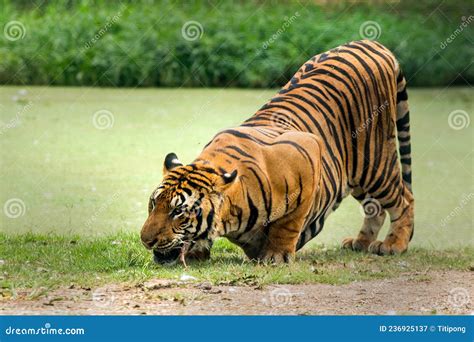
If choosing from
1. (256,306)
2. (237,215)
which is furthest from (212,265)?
(256,306)

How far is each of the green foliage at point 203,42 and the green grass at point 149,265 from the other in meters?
6.40

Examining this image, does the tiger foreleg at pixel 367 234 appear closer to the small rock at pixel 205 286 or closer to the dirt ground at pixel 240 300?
the dirt ground at pixel 240 300

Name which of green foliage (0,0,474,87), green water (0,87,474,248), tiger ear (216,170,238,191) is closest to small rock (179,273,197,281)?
tiger ear (216,170,238,191)

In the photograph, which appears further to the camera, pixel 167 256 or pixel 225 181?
pixel 167 256

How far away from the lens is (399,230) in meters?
7.23

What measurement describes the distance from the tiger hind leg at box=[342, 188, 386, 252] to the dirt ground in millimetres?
1198

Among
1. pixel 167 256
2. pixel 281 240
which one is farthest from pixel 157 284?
pixel 281 240

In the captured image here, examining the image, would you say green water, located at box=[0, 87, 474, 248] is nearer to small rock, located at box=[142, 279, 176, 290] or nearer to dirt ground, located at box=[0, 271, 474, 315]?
dirt ground, located at box=[0, 271, 474, 315]

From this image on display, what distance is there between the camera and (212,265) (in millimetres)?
6273

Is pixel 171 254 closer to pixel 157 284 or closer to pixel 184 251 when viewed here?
pixel 184 251

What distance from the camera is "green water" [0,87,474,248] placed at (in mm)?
8031

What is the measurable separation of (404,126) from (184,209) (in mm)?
2449

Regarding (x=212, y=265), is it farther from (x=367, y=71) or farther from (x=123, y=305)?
(x=367, y=71)

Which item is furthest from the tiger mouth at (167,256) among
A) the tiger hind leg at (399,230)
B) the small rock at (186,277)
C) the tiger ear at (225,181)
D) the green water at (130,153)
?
the tiger hind leg at (399,230)
